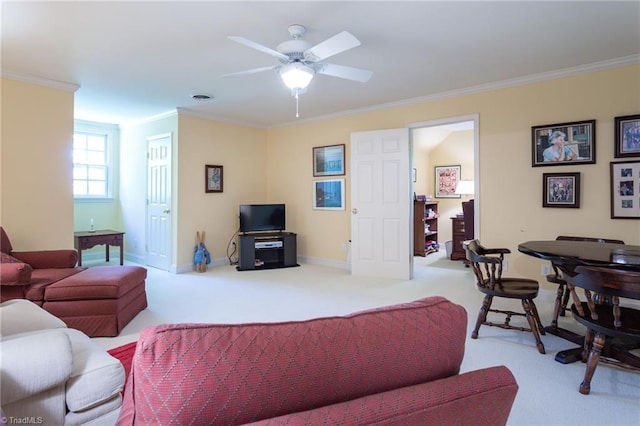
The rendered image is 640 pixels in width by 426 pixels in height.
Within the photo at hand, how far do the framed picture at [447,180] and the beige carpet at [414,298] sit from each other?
217 centimetres

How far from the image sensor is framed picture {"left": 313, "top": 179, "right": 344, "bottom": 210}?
5.71m

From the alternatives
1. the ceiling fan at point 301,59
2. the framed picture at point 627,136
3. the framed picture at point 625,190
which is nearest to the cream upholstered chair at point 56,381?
the ceiling fan at point 301,59

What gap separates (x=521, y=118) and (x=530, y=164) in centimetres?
53

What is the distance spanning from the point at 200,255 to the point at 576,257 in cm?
471

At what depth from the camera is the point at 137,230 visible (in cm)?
617

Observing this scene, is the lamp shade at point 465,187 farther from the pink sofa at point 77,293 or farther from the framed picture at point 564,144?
the pink sofa at point 77,293

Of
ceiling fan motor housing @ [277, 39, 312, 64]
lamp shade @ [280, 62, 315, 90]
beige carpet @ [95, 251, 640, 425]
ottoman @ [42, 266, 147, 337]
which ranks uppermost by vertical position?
ceiling fan motor housing @ [277, 39, 312, 64]

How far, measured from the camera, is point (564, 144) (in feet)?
12.2

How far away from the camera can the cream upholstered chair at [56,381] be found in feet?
3.12

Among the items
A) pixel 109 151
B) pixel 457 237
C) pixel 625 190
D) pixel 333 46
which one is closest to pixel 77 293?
pixel 333 46

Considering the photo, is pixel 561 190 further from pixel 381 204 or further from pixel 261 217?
pixel 261 217

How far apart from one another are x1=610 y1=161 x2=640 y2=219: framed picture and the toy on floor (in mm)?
5111

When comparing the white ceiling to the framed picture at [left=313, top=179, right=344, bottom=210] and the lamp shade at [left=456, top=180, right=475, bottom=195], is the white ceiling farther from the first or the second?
the lamp shade at [left=456, top=180, right=475, bottom=195]

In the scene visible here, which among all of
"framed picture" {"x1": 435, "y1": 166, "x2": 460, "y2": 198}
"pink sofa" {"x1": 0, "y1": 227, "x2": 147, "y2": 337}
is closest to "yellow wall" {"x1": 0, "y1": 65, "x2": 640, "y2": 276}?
"pink sofa" {"x1": 0, "y1": 227, "x2": 147, "y2": 337}
